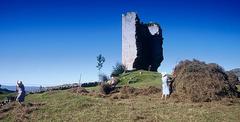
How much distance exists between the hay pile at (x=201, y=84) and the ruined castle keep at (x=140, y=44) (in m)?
36.0

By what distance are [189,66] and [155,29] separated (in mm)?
43387

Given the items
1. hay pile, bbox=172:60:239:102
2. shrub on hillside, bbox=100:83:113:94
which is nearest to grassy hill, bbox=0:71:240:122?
hay pile, bbox=172:60:239:102

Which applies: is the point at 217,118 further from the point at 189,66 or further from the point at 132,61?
the point at 132,61

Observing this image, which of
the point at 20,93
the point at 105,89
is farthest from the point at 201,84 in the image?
the point at 20,93

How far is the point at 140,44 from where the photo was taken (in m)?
64.9

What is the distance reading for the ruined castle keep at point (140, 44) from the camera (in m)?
63.7

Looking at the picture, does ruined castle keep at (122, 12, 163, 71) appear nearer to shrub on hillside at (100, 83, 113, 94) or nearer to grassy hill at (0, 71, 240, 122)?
shrub on hillside at (100, 83, 113, 94)

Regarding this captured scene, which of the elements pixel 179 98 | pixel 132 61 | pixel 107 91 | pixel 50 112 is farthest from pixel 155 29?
pixel 50 112

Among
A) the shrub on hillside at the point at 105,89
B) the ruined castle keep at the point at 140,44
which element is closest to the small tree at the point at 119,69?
the ruined castle keep at the point at 140,44

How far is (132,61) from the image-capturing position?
6325cm

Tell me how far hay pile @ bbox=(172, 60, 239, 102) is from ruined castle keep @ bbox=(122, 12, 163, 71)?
35995 millimetres

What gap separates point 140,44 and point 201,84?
40.8 m

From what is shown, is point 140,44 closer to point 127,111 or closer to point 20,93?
point 20,93

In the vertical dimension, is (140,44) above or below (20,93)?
above
